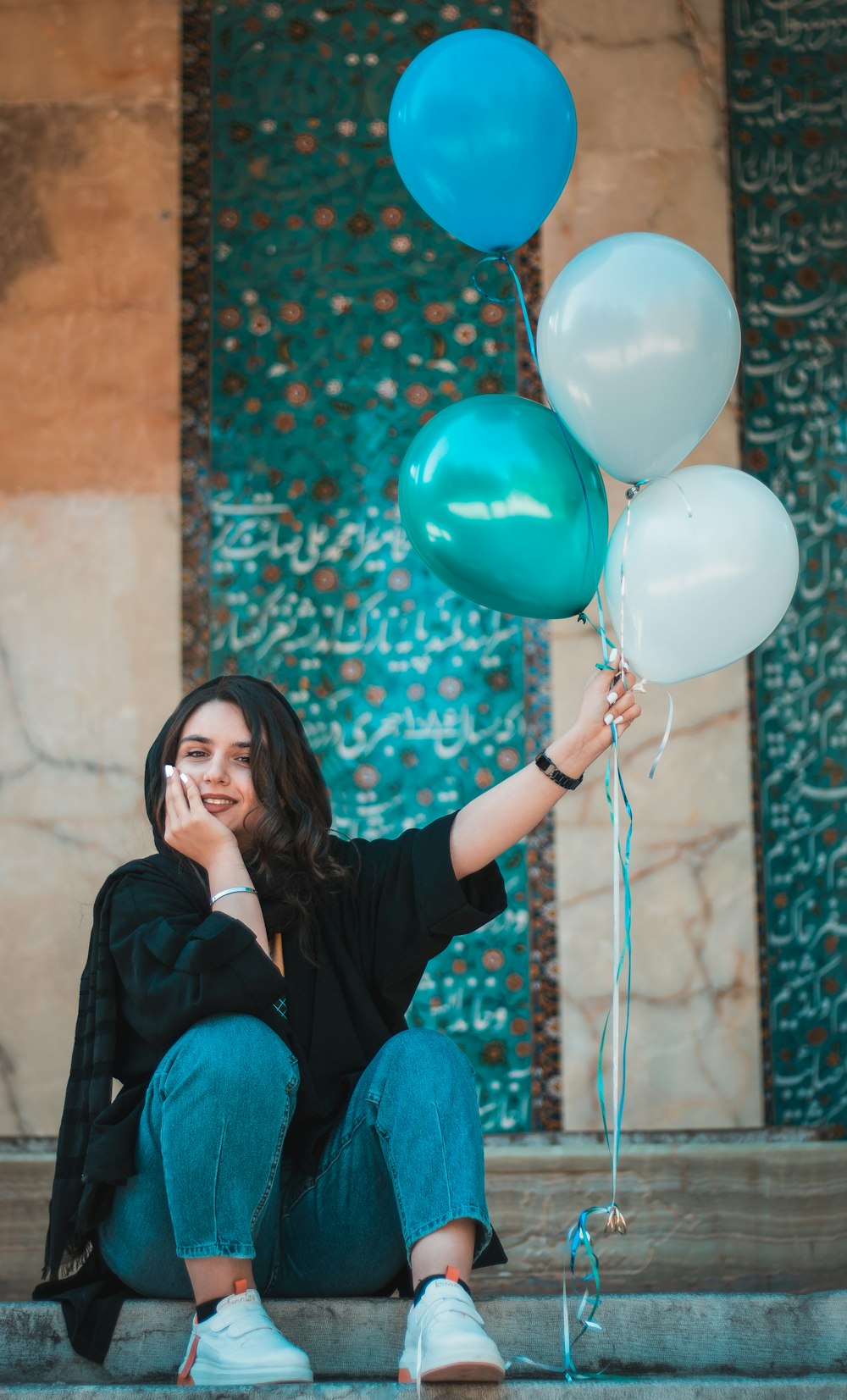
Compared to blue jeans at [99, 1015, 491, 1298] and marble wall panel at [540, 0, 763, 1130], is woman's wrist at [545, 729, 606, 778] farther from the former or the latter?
marble wall panel at [540, 0, 763, 1130]

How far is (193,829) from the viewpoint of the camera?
1723 mm

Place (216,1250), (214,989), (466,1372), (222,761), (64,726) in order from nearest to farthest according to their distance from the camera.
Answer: (466,1372), (216,1250), (214,989), (222,761), (64,726)

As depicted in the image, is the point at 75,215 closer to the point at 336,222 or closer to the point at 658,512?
the point at 336,222

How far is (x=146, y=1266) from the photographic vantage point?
62.5 inches

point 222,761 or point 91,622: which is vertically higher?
point 222,761

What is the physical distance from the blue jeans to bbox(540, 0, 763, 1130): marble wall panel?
1265mm

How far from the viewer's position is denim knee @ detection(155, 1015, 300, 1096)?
150cm

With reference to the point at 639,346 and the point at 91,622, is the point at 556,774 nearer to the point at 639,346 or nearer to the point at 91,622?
the point at 639,346

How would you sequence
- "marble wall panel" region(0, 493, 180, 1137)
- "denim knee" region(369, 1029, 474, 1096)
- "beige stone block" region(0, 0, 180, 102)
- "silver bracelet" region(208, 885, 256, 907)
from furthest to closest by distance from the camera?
"beige stone block" region(0, 0, 180, 102) → "marble wall panel" region(0, 493, 180, 1137) → "silver bracelet" region(208, 885, 256, 907) → "denim knee" region(369, 1029, 474, 1096)

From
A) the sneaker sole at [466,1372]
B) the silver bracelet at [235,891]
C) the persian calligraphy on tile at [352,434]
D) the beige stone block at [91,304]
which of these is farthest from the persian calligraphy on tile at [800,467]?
the sneaker sole at [466,1372]

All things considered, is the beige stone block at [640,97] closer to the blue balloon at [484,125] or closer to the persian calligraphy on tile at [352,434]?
the persian calligraphy on tile at [352,434]

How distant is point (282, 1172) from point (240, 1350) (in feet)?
0.92

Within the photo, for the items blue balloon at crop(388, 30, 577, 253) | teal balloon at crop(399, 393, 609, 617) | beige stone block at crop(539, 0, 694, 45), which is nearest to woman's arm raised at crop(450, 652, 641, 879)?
teal balloon at crop(399, 393, 609, 617)

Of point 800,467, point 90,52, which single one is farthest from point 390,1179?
point 90,52
